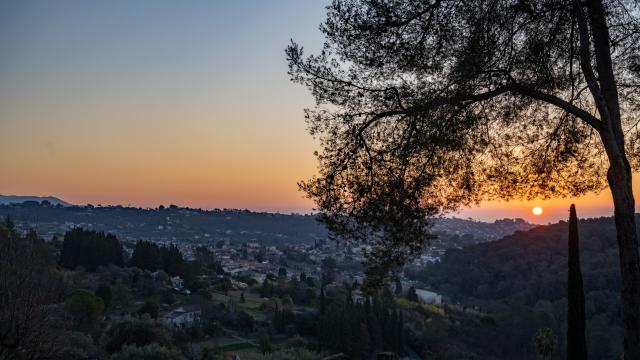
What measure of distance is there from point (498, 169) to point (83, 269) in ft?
225

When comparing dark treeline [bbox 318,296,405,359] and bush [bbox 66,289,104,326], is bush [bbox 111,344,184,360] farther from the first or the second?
dark treeline [bbox 318,296,405,359]

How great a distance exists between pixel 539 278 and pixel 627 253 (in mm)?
106239

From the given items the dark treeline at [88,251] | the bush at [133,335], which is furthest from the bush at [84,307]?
the dark treeline at [88,251]

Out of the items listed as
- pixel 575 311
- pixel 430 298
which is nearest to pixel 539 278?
pixel 430 298

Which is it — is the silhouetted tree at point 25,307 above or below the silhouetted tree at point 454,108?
below

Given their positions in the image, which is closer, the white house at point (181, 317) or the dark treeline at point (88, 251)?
the white house at point (181, 317)

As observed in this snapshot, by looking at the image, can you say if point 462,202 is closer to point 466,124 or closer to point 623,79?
point 466,124

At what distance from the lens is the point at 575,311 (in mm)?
6320

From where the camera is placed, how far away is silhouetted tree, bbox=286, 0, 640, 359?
23.0ft

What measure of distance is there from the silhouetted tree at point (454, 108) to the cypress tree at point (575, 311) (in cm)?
129

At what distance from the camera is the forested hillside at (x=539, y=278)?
240 ft

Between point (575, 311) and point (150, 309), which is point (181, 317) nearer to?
point (150, 309)

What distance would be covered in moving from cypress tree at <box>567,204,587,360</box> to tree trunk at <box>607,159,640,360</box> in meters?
0.58

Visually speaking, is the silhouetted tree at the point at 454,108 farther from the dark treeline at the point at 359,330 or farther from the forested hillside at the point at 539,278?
the forested hillside at the point at 539,278
